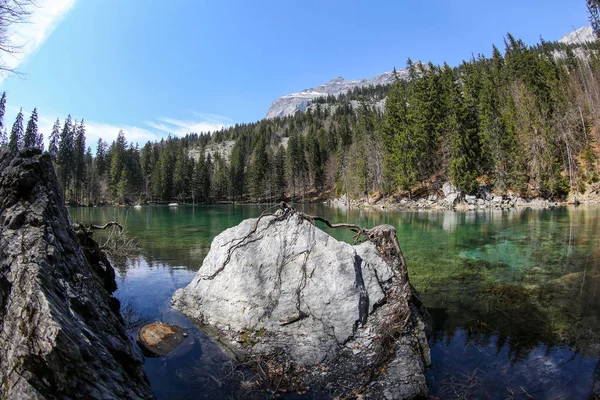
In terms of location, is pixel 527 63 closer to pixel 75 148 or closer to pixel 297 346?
pixel 297 346

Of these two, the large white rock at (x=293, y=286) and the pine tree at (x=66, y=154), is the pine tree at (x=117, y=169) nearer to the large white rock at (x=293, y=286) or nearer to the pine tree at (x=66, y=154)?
the pine tree at (x=66, y=154)

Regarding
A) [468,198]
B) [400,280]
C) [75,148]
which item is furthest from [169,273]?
[75,148]

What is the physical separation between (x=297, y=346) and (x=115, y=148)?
103 meters

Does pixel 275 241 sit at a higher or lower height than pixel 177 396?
higher

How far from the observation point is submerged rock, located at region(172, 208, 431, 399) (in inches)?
226

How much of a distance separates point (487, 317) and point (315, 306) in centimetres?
530

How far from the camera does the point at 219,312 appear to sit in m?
8.02

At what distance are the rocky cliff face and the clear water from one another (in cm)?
269

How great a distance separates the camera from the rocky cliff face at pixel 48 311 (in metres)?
2.51

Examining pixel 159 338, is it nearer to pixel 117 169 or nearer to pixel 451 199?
pixel 451 199

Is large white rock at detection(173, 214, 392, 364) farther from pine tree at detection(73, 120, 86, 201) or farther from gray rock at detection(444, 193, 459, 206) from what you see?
pine tree at detection(73, 120, 86, 201)

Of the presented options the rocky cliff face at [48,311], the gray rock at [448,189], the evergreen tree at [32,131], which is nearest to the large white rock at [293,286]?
the rocky cliff face at [48,311]

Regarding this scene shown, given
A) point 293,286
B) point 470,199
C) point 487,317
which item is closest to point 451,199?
point 470,199

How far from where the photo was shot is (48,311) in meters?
2.88
